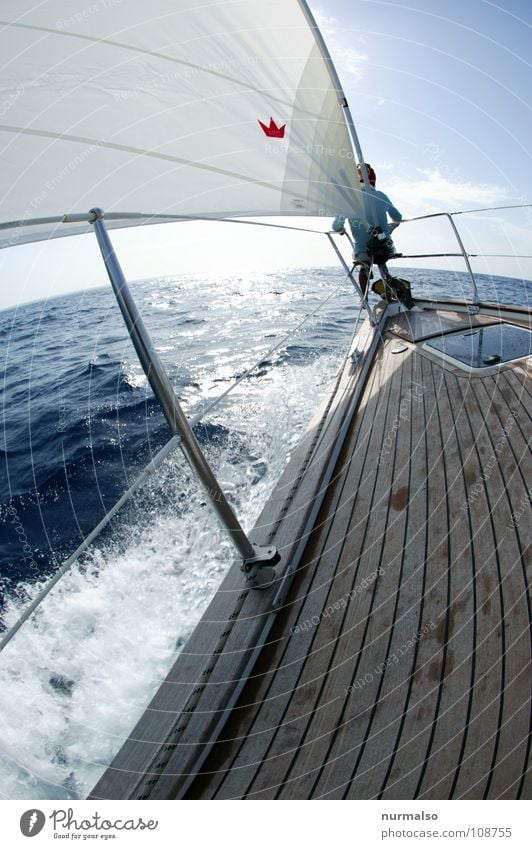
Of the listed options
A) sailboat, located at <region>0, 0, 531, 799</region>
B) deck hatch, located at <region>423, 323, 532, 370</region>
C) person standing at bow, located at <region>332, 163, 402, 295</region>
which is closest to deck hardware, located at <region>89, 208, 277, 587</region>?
sailboat, located at <region>0, 0, 531, 799</region>

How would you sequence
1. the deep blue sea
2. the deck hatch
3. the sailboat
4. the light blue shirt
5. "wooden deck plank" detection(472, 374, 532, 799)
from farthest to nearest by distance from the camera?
the light blue shirt < the deck hatch < the deep blue sea < the sailboat < "wooden deck plank" detection(472, 374, 532, 799)

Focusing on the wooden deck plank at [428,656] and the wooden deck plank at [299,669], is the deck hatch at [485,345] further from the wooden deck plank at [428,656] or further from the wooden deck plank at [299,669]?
the wooden deck plank at [299,669]

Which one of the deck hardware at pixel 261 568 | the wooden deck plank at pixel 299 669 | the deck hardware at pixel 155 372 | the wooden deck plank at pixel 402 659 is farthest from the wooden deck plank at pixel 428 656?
the deck hardware at pixel 155 372

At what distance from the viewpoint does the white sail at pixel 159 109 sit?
5.08 feet

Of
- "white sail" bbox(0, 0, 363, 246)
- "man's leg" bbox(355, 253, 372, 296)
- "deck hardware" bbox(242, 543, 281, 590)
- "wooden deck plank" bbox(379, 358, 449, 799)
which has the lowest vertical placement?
"wooden deck plank" bbox(379, 358, 449, 799)

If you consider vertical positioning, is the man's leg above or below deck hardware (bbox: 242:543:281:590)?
above

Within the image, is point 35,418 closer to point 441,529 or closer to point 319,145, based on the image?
point 319,145

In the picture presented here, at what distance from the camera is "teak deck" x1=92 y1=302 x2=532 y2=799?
100 cm

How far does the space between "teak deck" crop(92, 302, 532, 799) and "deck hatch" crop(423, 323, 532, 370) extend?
41.8 inches

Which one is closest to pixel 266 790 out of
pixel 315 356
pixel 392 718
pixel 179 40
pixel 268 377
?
pixel 392 718

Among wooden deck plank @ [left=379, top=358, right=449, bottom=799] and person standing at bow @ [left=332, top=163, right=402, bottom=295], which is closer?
wooden deck plank @ [left=379, top=358, right=449, bottom=799]
